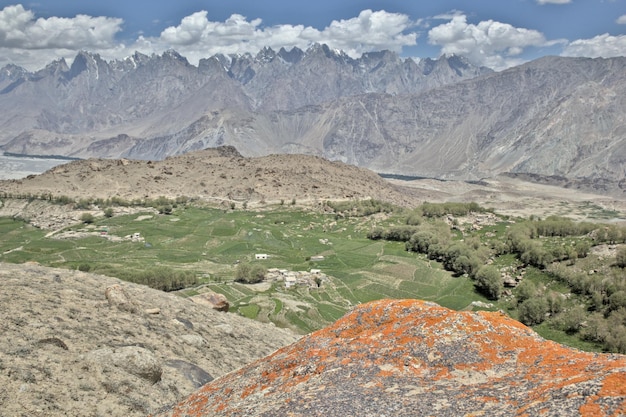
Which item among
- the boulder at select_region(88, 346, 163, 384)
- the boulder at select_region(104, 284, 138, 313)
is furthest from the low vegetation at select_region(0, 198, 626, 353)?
the boulder at select_region(88, 346, 163, 384)

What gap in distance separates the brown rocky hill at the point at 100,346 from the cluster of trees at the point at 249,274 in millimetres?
73861

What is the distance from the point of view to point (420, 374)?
12562 mm

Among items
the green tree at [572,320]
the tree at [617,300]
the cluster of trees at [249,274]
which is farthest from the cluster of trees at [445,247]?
the cluster of trees at [249,274]

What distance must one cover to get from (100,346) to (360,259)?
11313 cm

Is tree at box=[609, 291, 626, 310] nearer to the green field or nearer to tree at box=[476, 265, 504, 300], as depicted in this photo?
tree at box=[476, 265, 504, 300]

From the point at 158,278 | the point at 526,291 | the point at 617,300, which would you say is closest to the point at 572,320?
the point at 617,300

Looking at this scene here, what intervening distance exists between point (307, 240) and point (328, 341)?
458ft

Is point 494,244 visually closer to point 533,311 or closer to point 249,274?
point 533,311

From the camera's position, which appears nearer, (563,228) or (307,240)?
(563,228)

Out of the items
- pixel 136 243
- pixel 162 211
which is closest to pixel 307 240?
pixel 136 243

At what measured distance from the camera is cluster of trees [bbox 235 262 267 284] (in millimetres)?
101062

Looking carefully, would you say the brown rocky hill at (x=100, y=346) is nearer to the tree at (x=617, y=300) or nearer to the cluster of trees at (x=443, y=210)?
the tree at (x=617, y=300)

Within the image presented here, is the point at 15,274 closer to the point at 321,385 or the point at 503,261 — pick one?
the point at 321,385

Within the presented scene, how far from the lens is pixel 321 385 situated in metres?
12.4
